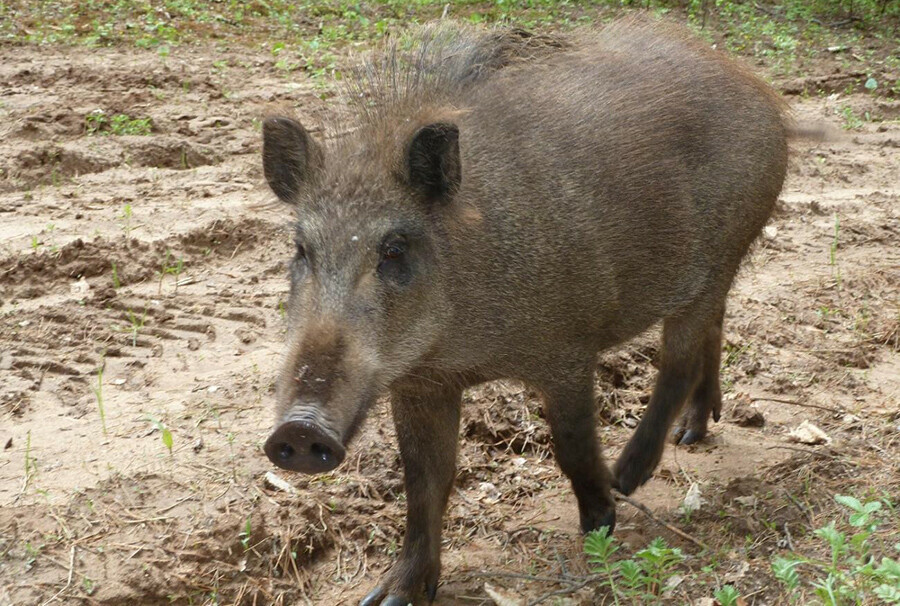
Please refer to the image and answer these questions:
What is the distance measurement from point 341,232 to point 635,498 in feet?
6.82

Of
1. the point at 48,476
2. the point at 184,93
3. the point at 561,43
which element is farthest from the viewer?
the point at 184,93

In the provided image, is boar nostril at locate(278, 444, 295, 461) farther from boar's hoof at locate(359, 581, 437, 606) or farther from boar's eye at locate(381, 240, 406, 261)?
boar's hoof at locate(359, 581, 437, 606)

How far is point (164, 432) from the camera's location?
454 centimetres

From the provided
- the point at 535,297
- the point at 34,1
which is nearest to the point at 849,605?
the point at 535,297

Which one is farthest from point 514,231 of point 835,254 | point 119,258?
point 835,254

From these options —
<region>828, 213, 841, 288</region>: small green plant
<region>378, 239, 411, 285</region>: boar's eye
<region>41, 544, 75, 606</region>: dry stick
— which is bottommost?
<region>828, 213, 841, 288</region>: small green plant

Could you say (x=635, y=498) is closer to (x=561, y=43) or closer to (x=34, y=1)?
(x=561, y=43)

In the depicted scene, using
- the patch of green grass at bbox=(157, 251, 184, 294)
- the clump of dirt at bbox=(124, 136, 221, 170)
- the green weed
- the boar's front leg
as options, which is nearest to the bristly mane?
the boar's front leg

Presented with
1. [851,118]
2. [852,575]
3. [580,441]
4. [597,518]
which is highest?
[852,575]

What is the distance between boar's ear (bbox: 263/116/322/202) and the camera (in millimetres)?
3748

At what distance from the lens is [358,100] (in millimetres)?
4066

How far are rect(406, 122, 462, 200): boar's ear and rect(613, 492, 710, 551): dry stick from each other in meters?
1.69

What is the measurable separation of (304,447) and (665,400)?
2207 millimetres

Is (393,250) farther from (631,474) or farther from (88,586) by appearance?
(631,474)
